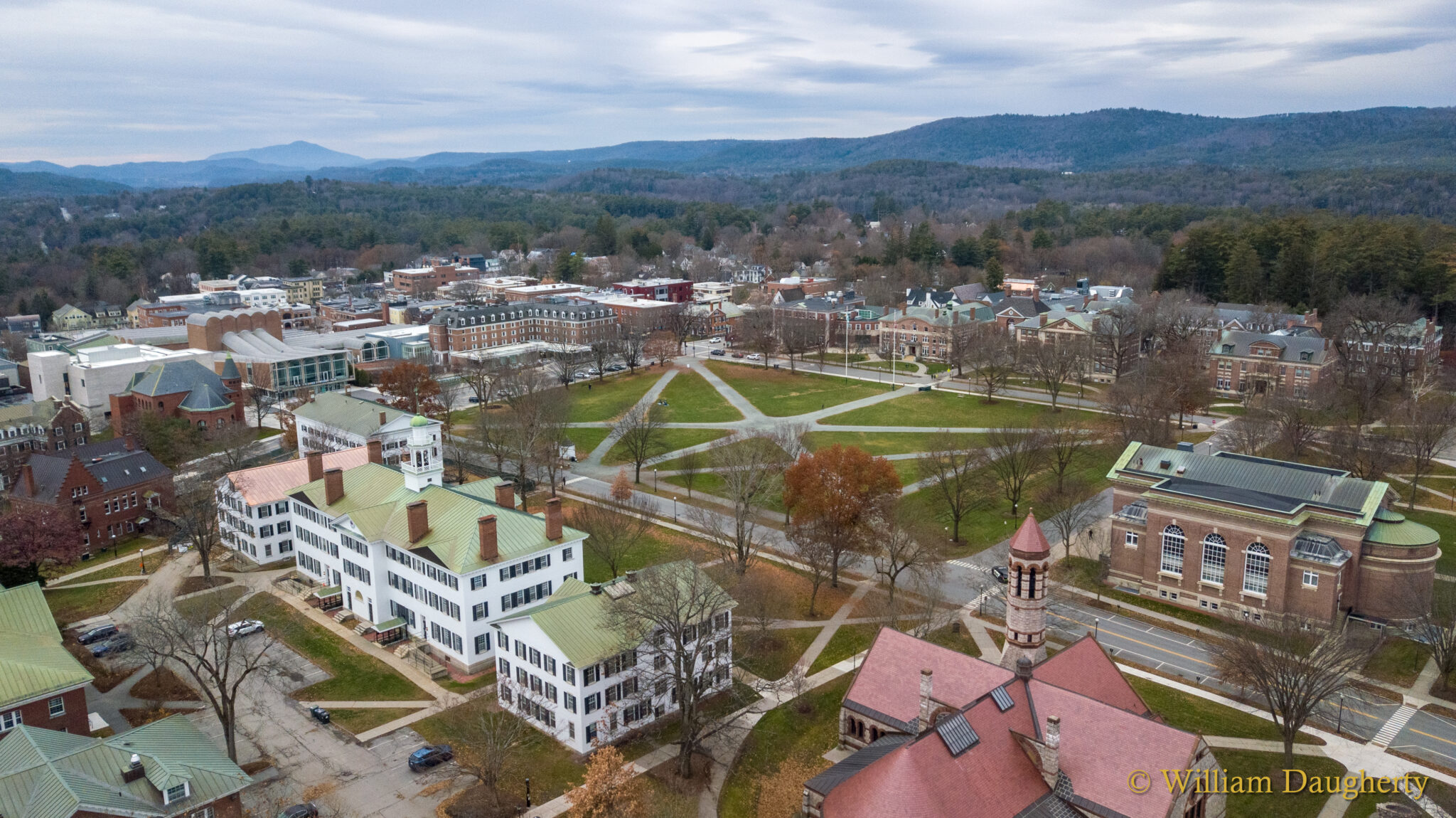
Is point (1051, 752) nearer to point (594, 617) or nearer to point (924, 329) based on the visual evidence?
point (594, 617)

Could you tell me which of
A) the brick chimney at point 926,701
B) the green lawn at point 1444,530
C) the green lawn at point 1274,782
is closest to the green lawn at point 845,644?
the brick chimney at point 926,701

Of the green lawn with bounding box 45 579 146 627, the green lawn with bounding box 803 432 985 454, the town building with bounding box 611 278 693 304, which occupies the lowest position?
the green lawn with bounding box 45 579 146 627

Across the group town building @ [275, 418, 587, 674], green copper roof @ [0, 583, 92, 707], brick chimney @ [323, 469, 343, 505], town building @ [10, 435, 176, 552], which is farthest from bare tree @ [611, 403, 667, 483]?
green copper roof @ [0, 583, 92, 707]

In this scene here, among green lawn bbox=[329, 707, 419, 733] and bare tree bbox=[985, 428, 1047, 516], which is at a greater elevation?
bare tree bbox=[985, 428, 1047, 516]

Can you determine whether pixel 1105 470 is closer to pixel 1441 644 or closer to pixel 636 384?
pixel 1441 644

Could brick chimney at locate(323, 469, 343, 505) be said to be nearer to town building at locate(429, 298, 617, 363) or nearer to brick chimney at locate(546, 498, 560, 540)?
brick chimney at locate(546, 498, 560, 540)

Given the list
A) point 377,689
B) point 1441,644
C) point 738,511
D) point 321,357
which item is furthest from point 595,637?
point 321,357

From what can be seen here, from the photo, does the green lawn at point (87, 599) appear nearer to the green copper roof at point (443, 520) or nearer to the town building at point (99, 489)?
the town building at point (99, 489)
